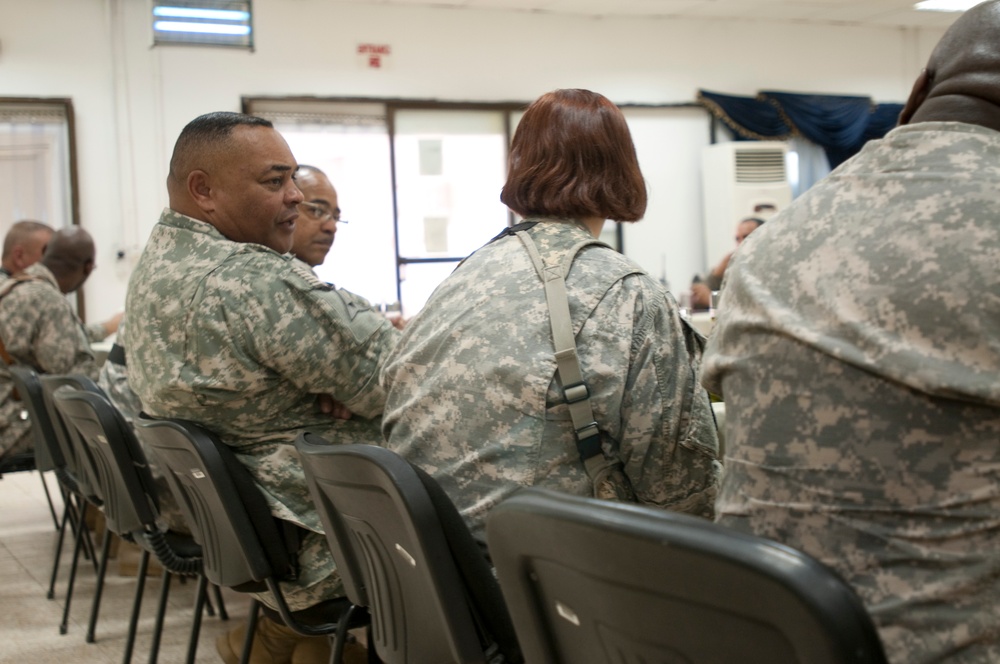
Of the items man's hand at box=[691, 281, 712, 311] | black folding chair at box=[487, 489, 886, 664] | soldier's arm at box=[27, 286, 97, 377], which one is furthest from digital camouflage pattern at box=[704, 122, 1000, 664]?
man's hand at box=[691, 281, 712, 311]

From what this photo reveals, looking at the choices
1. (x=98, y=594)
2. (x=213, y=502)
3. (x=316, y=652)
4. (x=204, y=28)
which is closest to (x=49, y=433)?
(x=98, y=594)

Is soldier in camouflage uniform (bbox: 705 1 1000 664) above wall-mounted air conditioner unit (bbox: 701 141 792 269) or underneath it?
underneath

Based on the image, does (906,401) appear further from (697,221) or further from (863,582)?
(697,221)

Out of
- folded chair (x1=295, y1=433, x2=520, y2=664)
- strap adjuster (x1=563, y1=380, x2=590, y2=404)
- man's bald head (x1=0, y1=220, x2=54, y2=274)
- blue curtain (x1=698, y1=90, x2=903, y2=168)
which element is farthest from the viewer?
blue curtain (x1=698, y1=90, x2=903, y2=168)

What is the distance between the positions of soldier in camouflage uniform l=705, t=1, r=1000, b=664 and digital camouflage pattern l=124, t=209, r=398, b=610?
3.61 feet

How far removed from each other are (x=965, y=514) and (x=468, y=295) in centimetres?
85

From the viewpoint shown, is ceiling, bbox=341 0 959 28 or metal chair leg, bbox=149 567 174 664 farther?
ceiling, bbox=341 0 959 28

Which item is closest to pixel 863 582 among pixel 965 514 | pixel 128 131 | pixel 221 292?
pixel 965 514

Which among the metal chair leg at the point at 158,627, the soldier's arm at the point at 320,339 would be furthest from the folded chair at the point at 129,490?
the soldier's arm at the point at 320,339

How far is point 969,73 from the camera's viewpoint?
1.03m

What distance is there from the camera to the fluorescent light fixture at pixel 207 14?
6387 mm

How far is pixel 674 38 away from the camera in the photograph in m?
8.52

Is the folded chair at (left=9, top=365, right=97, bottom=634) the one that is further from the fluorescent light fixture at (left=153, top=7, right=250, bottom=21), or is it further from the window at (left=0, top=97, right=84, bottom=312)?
the window at (left=0, top=97, right=84, bottom=312)

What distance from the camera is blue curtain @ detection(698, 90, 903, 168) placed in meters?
8.57
